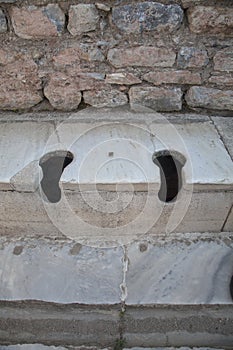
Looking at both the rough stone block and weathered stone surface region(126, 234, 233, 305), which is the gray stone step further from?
the rough stone block

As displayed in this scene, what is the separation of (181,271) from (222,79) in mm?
1180

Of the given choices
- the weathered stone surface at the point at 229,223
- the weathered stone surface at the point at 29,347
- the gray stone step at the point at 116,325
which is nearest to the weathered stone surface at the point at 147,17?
the weathered stone surface at the point at 229,223

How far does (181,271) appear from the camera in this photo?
1.74 meters

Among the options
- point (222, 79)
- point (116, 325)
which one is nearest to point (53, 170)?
point (116, 325)

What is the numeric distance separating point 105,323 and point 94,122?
1172 mm

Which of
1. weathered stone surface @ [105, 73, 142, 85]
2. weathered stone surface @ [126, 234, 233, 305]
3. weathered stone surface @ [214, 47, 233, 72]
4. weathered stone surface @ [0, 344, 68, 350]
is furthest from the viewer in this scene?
A: weathered stone surface @ [105, 73, 142, 85]

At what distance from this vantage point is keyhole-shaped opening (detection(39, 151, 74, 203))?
1836 mm

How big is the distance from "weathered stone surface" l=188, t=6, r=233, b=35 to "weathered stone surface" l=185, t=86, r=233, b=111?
346 mm

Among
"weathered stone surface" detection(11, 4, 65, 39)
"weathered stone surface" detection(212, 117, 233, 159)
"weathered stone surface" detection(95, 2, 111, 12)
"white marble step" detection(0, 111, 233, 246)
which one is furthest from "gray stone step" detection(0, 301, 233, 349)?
"weathered stone surface" detection(95, 2, 111, 12)

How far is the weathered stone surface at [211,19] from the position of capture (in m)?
1.76

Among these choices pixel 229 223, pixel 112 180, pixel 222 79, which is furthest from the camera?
pixel 222 79

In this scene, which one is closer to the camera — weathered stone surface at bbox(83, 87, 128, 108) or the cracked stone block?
the cracked stone block

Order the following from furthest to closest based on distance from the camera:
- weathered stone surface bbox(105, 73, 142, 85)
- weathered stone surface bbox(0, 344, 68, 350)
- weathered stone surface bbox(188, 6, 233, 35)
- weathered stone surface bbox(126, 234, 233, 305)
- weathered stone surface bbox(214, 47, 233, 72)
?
1. weathered stone surface bbox(105, 73, 142, 85)
2. weathered stone surface bbox(214, 47, 233, 72)
3. weathered stone surface bbox(188, 6, 233, 35)
4. weathered stone surface bbox(126, 234, 233, 305)
5. weathered stone surface bbox(0, 344, 68, 350)

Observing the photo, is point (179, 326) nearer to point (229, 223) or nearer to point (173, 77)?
point (229, 223)
